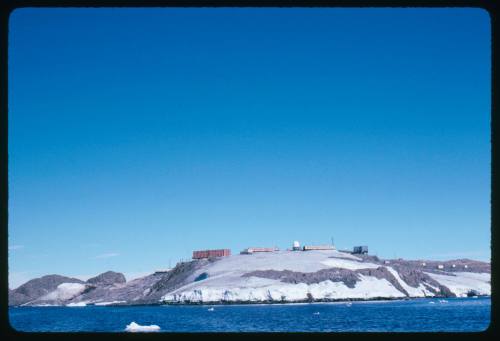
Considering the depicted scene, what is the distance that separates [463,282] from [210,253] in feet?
132

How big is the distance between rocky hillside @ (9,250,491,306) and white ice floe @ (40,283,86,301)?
16.2 m

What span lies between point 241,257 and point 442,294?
30.4m

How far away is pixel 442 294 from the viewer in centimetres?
9425

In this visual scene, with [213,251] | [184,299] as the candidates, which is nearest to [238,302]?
[184,299]

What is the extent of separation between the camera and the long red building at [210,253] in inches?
4021

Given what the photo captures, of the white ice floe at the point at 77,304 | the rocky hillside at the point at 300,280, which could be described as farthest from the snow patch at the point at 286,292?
the white ice floe at the point at 77,304

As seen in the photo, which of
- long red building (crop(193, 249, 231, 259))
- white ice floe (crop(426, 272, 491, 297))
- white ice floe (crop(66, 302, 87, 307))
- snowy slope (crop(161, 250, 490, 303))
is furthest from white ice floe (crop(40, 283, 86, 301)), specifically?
white ice floe (crop(426, 272, 491, 297))

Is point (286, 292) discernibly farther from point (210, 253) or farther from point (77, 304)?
point (77, 304)

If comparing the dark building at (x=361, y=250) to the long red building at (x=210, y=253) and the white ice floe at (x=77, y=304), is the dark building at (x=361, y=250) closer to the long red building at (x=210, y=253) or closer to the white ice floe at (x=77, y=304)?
the long red building at (x=210, y=253)

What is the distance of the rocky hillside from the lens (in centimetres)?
8480

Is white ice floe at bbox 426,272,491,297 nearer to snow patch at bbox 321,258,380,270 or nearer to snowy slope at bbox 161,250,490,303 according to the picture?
snowy slope at bbox 161,250,490,303

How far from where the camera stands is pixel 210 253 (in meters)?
104
